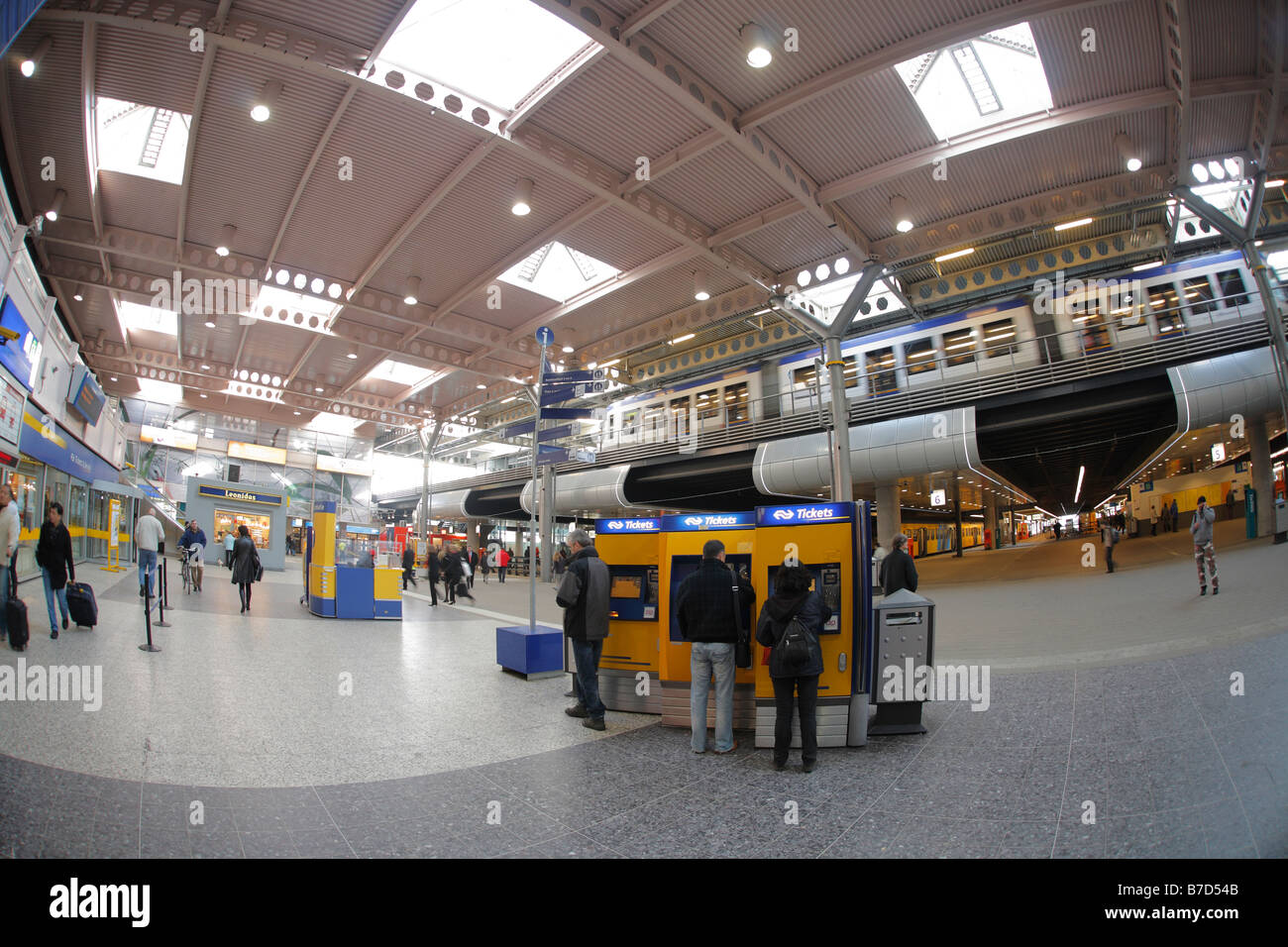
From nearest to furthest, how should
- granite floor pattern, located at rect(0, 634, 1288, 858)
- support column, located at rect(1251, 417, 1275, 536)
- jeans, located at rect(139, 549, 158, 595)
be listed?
granite floor pattern, located at rect(0, 634, 1288, 858) → jeans, located at rect(139, 549, 158, 595) → support column, located at rect(1251, 417, 1275, 536)

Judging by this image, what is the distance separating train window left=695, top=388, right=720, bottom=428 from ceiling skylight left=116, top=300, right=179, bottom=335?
18647 millimetres

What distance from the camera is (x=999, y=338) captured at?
1680 cm

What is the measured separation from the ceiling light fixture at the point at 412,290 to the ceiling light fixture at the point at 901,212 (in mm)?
12446

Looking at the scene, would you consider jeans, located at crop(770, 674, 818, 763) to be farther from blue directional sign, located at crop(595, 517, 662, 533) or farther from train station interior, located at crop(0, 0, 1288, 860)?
blue directional sign, located at crop(595, 517, 662, 533)

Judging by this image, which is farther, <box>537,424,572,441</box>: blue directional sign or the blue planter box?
<box>537,424,572,441</box>: blue directional sign

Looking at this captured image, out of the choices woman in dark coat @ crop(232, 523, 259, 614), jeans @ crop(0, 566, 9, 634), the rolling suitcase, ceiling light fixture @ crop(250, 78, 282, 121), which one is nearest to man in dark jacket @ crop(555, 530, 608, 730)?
the rolling suitcase

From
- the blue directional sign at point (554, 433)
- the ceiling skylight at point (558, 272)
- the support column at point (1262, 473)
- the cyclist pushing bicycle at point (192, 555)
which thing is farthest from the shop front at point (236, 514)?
the support column at point (1262, 473)

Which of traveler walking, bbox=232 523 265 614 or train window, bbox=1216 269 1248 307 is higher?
train window, bbox=1216 269 1248 307

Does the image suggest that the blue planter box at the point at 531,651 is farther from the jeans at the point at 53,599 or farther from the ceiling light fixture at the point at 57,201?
the ceiling light fixture at the point at 57,201

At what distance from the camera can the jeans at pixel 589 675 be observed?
5266 millimetres

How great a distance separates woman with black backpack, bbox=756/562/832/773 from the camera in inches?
168

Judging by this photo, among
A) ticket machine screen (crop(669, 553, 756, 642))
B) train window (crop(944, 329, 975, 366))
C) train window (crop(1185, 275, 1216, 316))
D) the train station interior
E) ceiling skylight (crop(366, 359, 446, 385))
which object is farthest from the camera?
ceiling skylight (crop(366, 359, 446, 385))

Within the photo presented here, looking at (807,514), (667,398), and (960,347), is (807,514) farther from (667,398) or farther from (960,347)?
(667,398)
